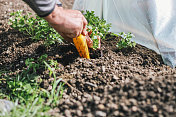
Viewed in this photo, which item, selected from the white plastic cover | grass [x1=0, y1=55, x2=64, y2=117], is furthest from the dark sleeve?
the white plastic cover

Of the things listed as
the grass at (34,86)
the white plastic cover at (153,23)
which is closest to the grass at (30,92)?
the grass at (34,86)

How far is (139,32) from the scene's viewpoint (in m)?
2.84

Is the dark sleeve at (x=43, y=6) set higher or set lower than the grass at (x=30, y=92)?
higher

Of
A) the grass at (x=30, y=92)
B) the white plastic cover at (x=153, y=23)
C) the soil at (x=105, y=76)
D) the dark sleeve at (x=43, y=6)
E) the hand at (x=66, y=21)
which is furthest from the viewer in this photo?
the white plastic cover at (x=153, y=23)

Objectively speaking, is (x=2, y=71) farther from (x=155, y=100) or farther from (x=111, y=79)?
(x=155, y=100)

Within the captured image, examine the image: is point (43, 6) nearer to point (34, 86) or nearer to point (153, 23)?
point (34, 86)

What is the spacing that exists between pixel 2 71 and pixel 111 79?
1.31 meters

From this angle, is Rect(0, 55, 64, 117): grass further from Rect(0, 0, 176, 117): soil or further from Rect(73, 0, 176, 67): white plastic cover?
Rect(73, 0, 176, 67): white plastic cover

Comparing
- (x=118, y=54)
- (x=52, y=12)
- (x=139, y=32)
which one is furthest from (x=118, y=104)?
(x=139, y=32)

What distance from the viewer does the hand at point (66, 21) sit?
207 cm

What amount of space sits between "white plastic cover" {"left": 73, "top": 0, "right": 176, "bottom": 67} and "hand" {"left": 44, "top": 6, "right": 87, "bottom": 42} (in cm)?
83

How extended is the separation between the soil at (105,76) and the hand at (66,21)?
40 cm

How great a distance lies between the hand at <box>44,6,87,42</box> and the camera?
2066mm

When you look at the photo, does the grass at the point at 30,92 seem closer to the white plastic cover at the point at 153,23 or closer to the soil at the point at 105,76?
the soil at the point at 105,76
